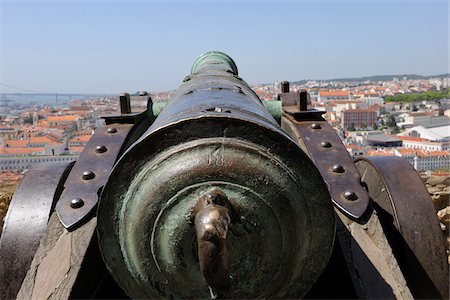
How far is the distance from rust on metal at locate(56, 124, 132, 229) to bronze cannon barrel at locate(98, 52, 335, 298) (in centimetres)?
52

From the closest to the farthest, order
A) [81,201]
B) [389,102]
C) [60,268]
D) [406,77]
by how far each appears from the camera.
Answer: [60,268] < [81,201] < [389,102] < [406,77]

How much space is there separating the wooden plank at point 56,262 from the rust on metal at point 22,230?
185 mm

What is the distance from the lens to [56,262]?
1.61m

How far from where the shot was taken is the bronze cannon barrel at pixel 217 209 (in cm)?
110

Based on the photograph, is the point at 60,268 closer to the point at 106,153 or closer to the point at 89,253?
the point at 89,253

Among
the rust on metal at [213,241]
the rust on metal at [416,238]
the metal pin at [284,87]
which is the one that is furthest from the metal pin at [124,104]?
the rust on metal at [213,241]

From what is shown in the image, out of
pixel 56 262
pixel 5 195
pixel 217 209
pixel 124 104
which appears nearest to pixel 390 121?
pixel 5 195

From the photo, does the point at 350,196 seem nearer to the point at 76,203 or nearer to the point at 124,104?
the point at 76,203

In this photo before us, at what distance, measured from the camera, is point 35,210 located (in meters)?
1.92

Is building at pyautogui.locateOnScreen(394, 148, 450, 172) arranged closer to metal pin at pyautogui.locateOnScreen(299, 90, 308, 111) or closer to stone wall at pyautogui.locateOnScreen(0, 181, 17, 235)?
stone wall at pyautogui.locateOnScreen(0, 181, 17, 235)

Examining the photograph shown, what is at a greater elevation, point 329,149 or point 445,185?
point 329,149

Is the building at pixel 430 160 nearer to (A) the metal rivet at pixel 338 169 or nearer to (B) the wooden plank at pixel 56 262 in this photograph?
(A) the metal rivet at pixel 338 169

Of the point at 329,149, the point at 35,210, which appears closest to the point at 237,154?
the point at 329,149

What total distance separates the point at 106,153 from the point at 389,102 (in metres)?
90.2
